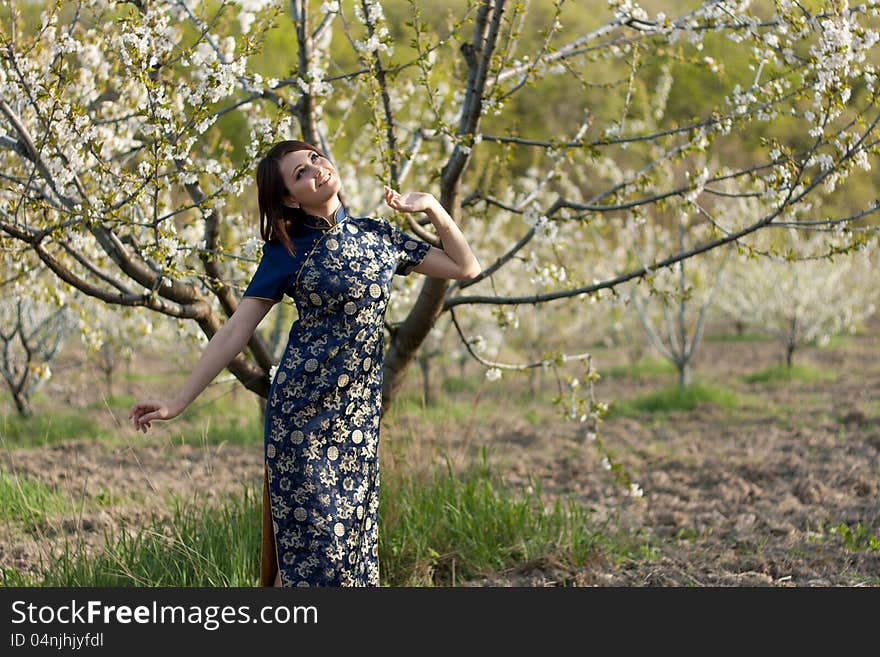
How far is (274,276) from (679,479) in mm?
4082

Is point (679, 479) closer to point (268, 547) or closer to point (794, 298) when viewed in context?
point (268, 547)

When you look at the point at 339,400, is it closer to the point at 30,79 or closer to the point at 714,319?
the point at 30,79

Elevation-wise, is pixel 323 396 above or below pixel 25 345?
below

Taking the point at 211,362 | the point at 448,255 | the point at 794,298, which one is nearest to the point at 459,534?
the point at 448,255

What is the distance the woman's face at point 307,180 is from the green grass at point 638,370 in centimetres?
881

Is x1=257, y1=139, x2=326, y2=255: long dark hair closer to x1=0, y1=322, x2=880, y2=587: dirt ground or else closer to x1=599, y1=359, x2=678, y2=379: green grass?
x1=0, y1=322, x2=880, y2=587: dirt ground

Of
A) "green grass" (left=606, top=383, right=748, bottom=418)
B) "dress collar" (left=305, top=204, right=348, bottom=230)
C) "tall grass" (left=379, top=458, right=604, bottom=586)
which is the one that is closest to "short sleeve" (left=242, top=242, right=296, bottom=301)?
"dress collar" (left=305, top=204, right=348, bottom=230)

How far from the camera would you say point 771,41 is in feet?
11.3

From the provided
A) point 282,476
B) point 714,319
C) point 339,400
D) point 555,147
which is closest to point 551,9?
point 555,147

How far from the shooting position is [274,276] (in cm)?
261

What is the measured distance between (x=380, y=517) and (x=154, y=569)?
87 centimetres

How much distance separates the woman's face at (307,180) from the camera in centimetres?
261

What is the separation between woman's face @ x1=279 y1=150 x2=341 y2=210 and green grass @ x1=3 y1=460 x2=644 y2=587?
55.1 inches

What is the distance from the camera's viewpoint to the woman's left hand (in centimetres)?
251
